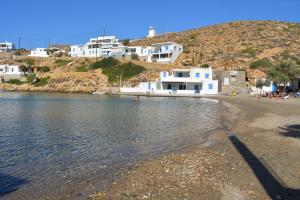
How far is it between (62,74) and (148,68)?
24102mm

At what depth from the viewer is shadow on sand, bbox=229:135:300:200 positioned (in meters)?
10.1

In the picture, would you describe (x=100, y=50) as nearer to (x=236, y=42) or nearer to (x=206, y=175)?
(x=236, y=42)

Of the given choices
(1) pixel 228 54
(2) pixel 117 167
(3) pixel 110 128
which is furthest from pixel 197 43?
(2) pixel 117 167

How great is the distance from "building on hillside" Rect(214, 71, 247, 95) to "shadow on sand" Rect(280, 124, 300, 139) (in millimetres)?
57268

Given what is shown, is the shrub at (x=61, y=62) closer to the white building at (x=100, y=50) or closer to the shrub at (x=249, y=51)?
the white building at (x=100, y=50)

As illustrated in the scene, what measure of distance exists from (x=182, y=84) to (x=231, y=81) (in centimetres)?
1060

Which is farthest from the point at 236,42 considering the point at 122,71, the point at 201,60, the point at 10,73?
the point at 10,73

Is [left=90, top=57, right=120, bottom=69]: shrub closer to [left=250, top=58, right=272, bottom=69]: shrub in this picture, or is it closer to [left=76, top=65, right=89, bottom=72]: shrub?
[left=76, top=65, right=89, bottom=72]: shrub

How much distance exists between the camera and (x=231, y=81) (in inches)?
3312

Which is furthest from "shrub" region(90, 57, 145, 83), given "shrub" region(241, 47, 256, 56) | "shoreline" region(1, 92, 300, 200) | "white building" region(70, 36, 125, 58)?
"shoreline" region(1, 92, 300, 200)

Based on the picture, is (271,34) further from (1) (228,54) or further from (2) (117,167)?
(2) (117,167)

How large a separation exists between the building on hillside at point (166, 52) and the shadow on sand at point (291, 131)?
8756 centimetres

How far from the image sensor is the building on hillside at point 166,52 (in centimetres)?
11306

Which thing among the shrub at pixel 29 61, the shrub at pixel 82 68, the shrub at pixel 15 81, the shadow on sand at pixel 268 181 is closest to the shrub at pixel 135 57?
the shrub at pixel 82 68
